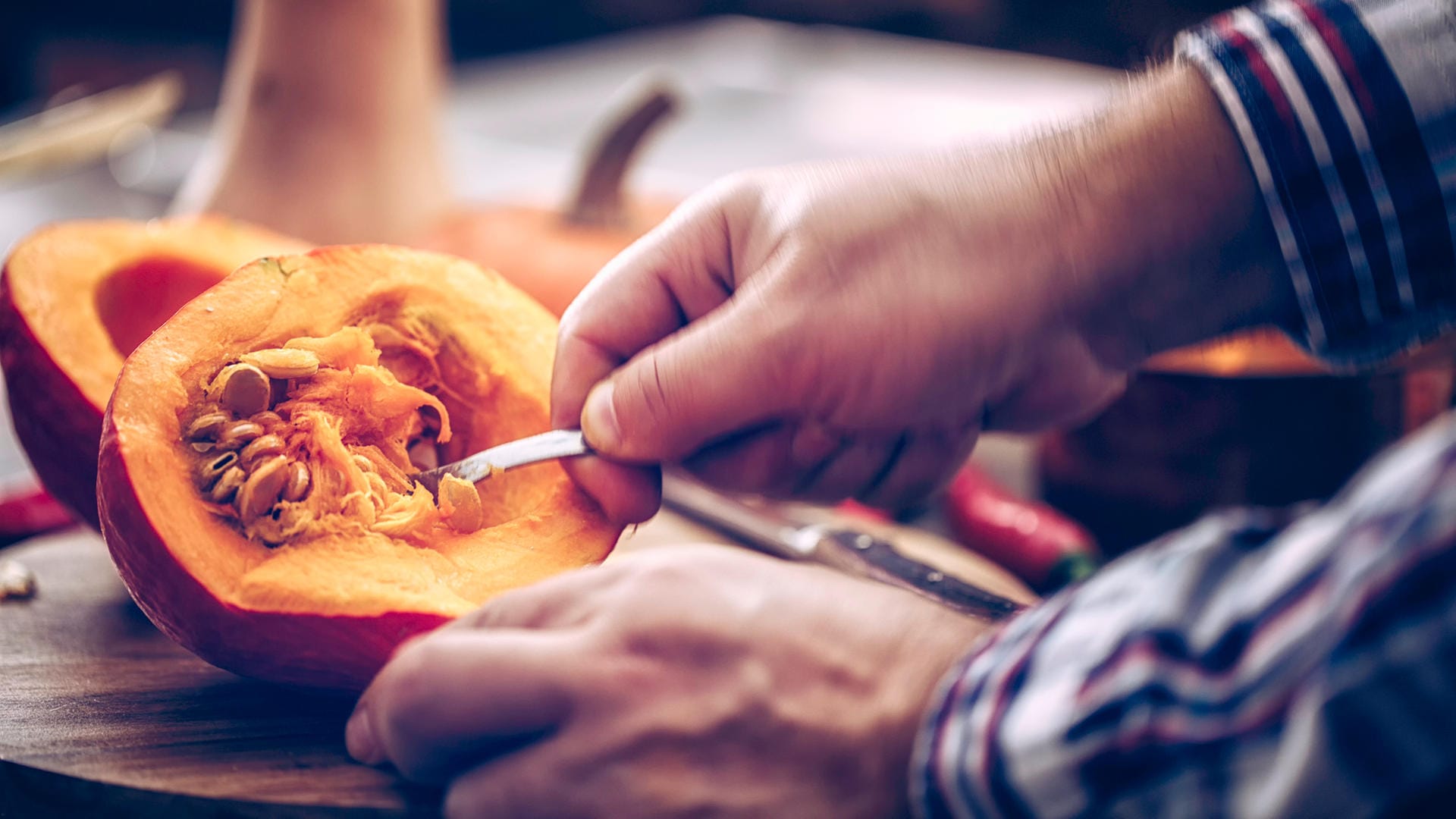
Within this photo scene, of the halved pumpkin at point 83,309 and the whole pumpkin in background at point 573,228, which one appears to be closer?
the halved pumpkin at point 83,309

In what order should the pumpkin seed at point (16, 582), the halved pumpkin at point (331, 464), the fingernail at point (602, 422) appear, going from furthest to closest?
the pumpkin seed at point (16, 582) → the fingernail at point (602, 422) → the halved pumpkin at point (331, 464)

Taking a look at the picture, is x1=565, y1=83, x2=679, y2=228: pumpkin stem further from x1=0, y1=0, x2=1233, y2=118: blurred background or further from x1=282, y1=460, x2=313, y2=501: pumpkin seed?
x1=0, y1=0, x2=1233, y2=118: blurred background

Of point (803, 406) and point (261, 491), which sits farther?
point (803, 406)

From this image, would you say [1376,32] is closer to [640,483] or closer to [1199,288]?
[1199,288]

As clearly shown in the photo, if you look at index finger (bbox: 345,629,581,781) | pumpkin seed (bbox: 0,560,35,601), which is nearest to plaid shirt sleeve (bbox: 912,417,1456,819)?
index finger (bbox: 345,629,581,781)

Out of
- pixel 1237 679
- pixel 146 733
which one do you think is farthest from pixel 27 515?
pixel 1237 679

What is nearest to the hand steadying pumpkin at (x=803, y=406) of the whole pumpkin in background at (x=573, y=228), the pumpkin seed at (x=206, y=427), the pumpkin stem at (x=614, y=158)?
the pumpkin seed at (x=206, y=427)

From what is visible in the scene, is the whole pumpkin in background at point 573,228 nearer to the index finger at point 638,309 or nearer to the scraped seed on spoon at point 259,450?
the index finger at point 638,309

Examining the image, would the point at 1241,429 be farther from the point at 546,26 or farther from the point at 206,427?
the point at 546,26
